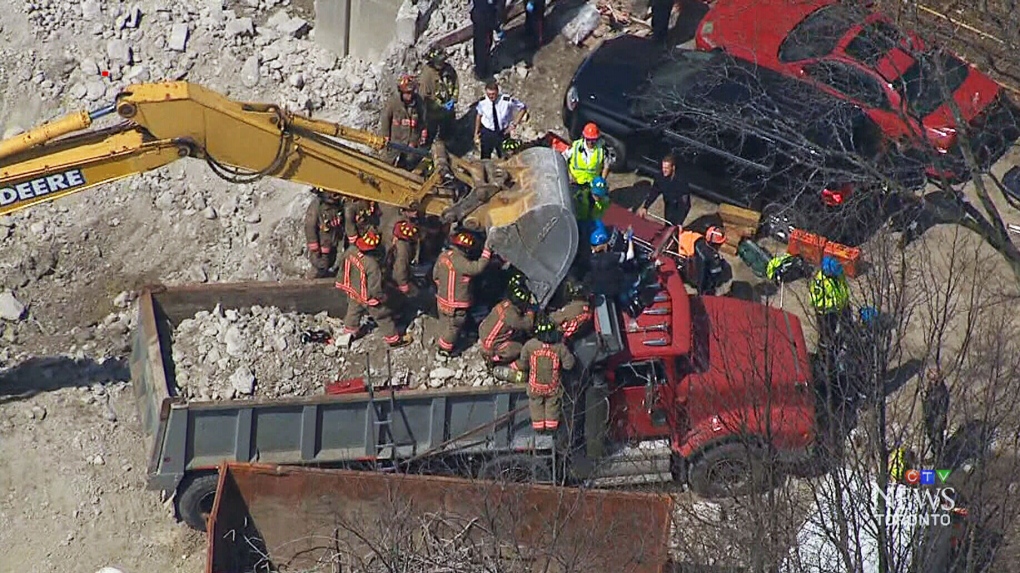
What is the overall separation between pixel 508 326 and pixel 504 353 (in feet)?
1.14

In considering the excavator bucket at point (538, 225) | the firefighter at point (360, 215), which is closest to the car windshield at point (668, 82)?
the excavator bucket at point (538, 225)

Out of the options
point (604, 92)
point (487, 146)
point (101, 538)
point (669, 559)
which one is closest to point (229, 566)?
point (101, 538)

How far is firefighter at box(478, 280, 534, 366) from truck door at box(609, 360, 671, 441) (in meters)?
1.00

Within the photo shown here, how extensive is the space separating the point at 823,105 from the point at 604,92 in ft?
8.83

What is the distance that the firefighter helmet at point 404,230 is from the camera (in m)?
12.8

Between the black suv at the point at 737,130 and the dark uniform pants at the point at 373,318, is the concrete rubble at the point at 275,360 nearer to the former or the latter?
the dark uniform pants at the point at 373,318

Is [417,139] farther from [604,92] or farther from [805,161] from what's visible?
[805,161]

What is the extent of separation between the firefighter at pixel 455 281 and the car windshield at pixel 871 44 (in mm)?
6357

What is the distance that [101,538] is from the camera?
12477 mm

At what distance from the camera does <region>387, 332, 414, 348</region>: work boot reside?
1311 cm

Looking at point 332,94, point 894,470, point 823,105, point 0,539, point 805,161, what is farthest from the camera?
point 332,94

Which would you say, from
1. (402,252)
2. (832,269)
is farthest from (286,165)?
(832,269)

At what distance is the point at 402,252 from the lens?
12867 mm

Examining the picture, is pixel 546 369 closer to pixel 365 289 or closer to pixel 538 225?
pixel 538 225
